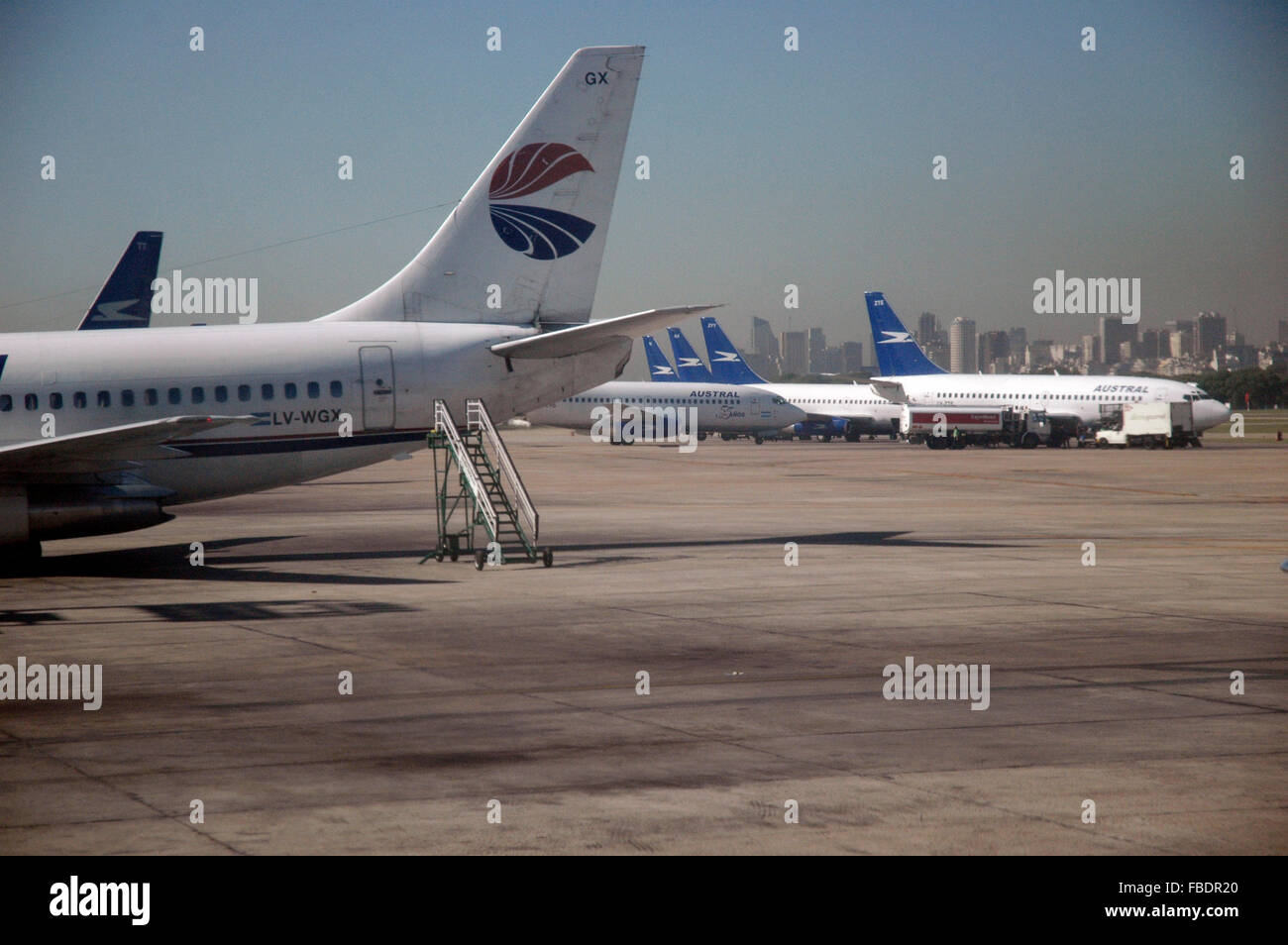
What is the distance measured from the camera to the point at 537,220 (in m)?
31.3

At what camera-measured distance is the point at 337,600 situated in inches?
873

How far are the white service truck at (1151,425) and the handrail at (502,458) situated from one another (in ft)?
213

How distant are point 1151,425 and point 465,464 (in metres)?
68.8

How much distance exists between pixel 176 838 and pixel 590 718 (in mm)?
4858

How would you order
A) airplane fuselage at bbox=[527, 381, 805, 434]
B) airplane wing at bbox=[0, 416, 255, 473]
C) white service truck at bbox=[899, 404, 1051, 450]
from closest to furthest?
airplane wing at bbox=[0, 416, 255, 473]
white service truck at bbox=[899, 404, 1051, 450]
airplane fuselage at bbox=[527, 381, 805, 434]

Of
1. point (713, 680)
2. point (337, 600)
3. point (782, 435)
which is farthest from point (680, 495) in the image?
point (782, 435)

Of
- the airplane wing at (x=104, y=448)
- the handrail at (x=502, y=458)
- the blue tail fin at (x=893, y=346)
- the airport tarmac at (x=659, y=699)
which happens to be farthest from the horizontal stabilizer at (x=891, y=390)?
the airplane wing at (x=104, y=448)

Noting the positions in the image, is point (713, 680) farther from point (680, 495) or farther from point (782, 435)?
point (782, 435)

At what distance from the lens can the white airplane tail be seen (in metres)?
31.0

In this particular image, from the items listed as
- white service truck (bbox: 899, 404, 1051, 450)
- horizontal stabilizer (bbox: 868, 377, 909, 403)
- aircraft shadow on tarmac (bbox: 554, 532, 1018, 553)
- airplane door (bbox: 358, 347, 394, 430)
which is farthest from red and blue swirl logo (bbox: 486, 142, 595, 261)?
horizontal stabilizer (bbox: 868, 377, 909, 403)

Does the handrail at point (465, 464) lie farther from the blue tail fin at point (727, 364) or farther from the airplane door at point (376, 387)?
the blue tail fin at point (727, 364)

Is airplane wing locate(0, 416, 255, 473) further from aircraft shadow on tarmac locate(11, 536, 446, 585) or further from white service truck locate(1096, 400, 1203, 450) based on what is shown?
white service truck locate(1096, 400, 1203, 450)

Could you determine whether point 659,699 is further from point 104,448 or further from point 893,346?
point 893,346

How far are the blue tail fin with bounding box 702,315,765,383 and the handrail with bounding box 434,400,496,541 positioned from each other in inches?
3658
